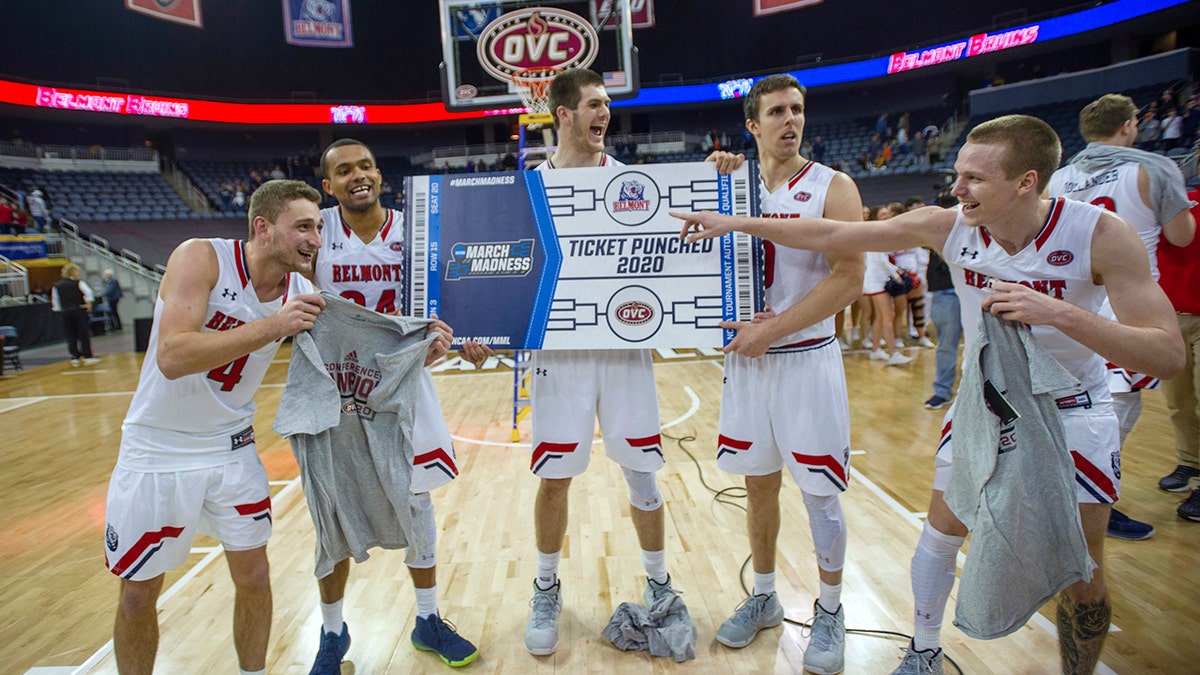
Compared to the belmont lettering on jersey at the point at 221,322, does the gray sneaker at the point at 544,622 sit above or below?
below

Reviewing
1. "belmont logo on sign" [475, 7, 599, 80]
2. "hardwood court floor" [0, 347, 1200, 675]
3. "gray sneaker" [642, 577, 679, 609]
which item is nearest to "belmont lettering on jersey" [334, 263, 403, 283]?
"hardwood court floor" [0, 347, 1200, 675]

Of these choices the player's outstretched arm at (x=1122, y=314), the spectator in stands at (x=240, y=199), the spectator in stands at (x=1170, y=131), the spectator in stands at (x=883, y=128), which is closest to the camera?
the player's outstretched arm at (x=1122, y=314)

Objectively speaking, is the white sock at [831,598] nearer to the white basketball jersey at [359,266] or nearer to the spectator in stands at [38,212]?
the white basketball jersey at [359,266]

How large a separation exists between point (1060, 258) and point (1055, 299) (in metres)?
0.23

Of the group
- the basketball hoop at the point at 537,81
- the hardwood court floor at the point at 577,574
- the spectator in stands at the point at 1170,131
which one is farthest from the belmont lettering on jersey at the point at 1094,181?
the spectator in stands at the point at 1170,131

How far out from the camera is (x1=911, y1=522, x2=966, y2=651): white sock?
246cm

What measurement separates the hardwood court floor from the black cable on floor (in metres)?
0.04

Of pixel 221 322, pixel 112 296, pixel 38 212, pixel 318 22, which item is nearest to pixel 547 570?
pixel 221 322

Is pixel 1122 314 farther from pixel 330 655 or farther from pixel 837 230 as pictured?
pixel 330 655

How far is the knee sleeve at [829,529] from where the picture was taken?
286 cm

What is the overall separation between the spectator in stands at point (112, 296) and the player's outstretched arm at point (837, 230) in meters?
18.3

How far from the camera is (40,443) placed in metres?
7.07

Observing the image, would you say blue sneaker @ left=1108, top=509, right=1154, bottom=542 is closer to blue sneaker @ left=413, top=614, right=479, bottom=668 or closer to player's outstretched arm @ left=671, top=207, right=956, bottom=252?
player's outstretched arm @ left=671, top=207, right=956, bottom=252

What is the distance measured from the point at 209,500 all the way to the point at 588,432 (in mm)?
1467
